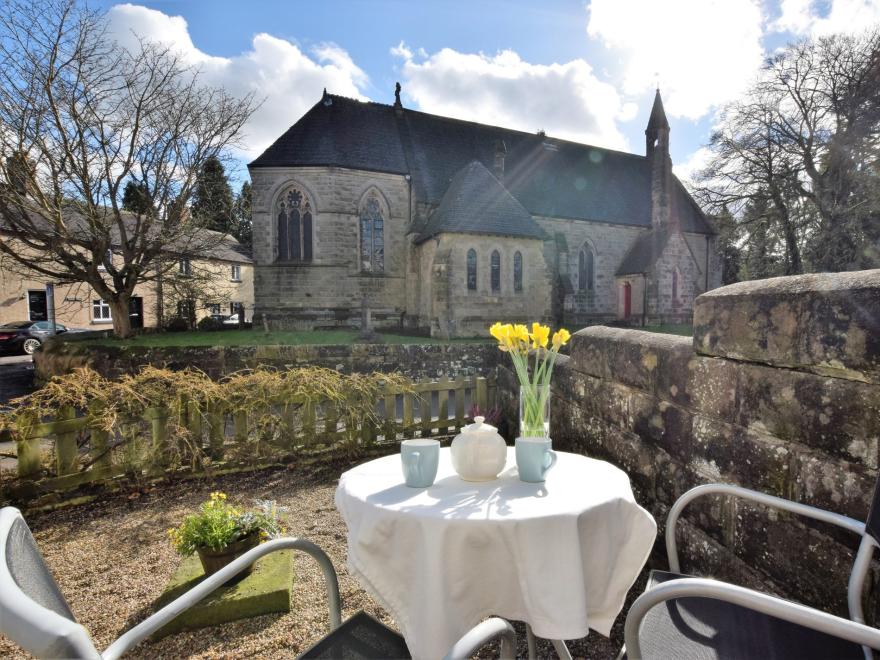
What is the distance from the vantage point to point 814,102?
2009 centimetres

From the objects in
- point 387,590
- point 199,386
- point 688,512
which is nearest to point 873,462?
point 688,512

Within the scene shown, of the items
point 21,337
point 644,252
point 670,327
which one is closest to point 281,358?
point 21,337

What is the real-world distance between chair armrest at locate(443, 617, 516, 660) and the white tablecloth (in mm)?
302

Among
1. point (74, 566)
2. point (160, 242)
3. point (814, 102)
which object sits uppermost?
point (814, 102)

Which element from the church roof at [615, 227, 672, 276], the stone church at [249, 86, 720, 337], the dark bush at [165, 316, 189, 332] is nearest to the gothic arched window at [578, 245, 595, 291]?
the stone church at [249, 86, 720, 337]

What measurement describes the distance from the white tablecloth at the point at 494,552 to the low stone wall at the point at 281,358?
31.8 feet

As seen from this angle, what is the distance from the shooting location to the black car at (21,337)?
64.8 ft

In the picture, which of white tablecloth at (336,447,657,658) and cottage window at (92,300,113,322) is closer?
white tablecloth at (336,447,657,658)

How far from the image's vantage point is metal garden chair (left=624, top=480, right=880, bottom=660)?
1.32 m

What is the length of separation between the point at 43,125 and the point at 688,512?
16610 millimetres

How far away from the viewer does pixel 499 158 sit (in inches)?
925

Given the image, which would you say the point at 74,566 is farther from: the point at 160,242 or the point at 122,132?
the point at 122,132

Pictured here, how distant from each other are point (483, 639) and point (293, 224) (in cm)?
2040

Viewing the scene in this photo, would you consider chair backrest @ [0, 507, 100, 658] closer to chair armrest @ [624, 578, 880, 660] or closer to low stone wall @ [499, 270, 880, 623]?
chair armrest @ [624, 578, 880, 660]
